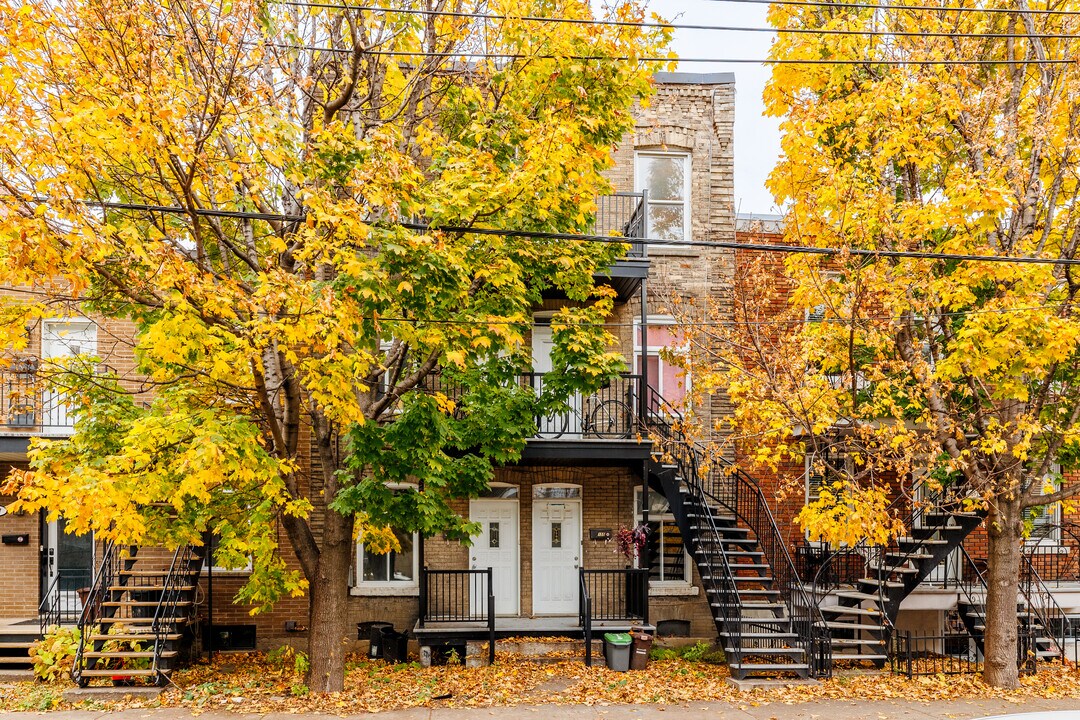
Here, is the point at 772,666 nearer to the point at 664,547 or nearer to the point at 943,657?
the point at 943,657

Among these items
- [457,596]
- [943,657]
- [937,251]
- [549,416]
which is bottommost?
[943,657]

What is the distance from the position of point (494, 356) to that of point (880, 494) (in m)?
5.45

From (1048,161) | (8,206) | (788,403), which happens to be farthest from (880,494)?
(8,206)

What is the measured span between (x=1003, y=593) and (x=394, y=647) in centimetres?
951

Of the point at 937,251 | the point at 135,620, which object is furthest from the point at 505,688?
the point at 937,251

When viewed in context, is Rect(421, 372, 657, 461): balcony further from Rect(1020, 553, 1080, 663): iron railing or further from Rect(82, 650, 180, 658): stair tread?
Rect(1020, 553, 1080, 663): iron railing

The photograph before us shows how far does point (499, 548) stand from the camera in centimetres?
1557

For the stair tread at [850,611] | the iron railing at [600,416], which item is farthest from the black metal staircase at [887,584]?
the iron railing at [600,416]

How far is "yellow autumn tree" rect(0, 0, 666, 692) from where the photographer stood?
27.2 feet

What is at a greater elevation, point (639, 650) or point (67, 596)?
point (67, 596)

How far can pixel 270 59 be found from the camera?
395 inches

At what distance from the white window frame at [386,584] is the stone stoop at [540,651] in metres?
1.66

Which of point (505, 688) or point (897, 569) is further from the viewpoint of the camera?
point (897, 569)

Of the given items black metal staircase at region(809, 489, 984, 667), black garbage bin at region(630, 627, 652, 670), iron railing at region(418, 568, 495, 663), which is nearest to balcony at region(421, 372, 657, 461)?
iron railing at region(418, 568, 495, 663)
